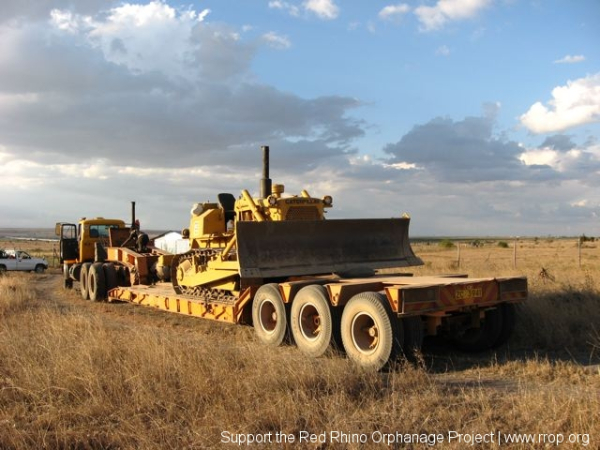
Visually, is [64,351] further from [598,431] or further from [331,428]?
[598,431]

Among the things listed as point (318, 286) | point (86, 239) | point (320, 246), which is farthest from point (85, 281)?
point (318, 286)

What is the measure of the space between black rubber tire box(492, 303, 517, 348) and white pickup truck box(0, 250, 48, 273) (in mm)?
30063

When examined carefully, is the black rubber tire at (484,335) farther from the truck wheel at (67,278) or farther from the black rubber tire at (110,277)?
the truck wheel at (67,278)

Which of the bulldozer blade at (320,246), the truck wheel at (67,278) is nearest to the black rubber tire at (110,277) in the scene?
the truck wheel at (67,278)

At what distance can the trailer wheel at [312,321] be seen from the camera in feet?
25.8

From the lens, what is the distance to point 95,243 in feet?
63.9

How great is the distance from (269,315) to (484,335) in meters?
3.32

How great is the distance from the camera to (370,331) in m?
7.43

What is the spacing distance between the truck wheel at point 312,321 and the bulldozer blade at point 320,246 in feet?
4.39

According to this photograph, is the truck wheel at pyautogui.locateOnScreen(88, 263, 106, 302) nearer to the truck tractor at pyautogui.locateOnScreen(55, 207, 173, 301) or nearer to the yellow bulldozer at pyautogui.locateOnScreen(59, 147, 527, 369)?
the truck tractor at pyautogui.locateOnScreen(55, 207, 173, 301)

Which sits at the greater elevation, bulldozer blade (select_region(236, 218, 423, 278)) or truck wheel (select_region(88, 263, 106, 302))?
bulldozer blade (select_region(236, 218, 423, 278))

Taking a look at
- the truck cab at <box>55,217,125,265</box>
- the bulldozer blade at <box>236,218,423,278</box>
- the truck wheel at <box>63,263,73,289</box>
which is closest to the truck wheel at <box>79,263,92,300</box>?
the truck cab at <box>55,217,125,265</box>

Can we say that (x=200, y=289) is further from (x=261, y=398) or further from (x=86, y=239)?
(x=86, y=239)

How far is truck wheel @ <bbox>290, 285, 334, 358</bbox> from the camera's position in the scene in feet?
25.8
